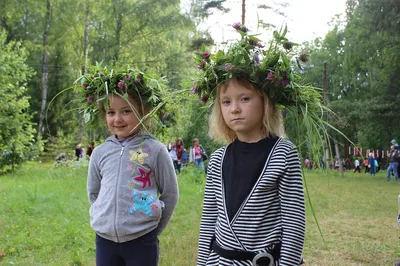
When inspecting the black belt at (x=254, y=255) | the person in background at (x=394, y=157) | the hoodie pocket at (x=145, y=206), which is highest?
the hoodie pocket at (x=145, y=206)

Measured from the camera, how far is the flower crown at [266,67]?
2266 millimetres

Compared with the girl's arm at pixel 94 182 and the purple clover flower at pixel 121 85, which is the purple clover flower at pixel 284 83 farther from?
the girl's arm at pixel 94 182

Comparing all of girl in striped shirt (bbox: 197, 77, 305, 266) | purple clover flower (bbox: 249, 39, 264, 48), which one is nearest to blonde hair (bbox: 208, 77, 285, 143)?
girl in striped shirt (bbox: 197, 77, 305, 266)

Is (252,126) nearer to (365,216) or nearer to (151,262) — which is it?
(151,262)

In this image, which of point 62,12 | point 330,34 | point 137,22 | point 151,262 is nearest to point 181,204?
point 151,262

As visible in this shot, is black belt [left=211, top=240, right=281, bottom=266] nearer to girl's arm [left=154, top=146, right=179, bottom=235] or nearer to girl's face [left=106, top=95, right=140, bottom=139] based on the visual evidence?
girl's arm [left=154, top=146, right=179, bottom=235]

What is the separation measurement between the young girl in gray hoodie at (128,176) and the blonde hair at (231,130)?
1.41 ft

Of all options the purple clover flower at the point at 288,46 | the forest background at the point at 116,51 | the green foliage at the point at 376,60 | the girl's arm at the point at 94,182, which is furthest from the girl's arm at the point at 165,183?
the green foliage at the point at 376,60

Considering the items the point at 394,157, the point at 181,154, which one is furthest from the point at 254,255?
the point at 394,157

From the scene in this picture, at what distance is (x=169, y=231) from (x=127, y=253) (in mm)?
3907

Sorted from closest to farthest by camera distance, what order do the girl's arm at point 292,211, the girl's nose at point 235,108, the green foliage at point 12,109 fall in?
the girl's arm at point 292,211 < the girl's nose at point 235,108 < the green foliage at point 12,109

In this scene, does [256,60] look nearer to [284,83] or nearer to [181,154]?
[284,83]

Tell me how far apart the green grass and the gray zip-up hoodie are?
1.05 meters

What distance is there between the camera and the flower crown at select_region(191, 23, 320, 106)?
2.27m
